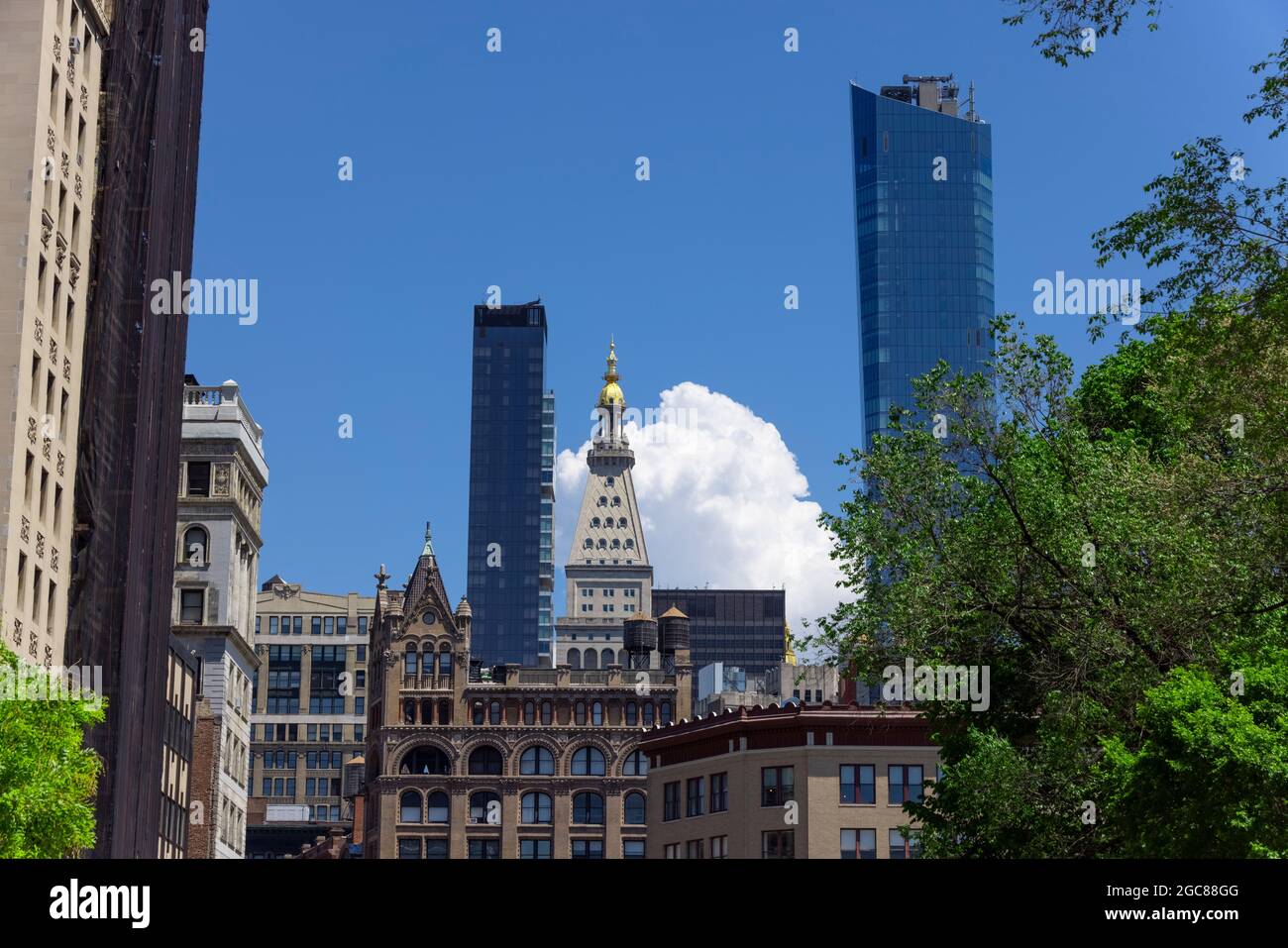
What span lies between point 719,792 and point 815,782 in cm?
563

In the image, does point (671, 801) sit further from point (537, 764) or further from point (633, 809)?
point (537, 764)

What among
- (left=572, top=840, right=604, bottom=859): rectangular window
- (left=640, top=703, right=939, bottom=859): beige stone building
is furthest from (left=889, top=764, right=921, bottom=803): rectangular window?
(left=572, top=840, right=604, bottom=859): rectangular window

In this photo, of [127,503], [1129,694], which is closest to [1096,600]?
[1129,694]

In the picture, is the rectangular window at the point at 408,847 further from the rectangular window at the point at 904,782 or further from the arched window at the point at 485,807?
the rectangular window at the point at 904,782

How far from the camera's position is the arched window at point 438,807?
138125 millimetres

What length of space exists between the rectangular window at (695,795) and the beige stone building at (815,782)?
1.19 meters

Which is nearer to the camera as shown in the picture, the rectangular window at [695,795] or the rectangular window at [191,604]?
the rectangular window at [695,795]

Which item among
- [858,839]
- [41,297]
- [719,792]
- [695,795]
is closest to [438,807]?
[695,795]

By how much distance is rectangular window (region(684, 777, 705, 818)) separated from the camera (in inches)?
3378

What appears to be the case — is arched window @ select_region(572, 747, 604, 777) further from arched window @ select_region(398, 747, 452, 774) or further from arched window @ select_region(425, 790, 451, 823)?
arched window @ select_region(425, 790, 451, 823)

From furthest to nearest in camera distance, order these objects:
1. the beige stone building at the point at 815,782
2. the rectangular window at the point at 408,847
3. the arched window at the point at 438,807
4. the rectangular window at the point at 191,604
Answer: the arched window at the point at 438,807 → the rectangular window at the point at 408,847 → the rectangular window at the point at 191,604 → the beige stone building at the point at 815,782

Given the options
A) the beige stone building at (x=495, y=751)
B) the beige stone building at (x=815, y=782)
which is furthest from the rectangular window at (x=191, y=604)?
the beige stone building at (x=815, y=782)
